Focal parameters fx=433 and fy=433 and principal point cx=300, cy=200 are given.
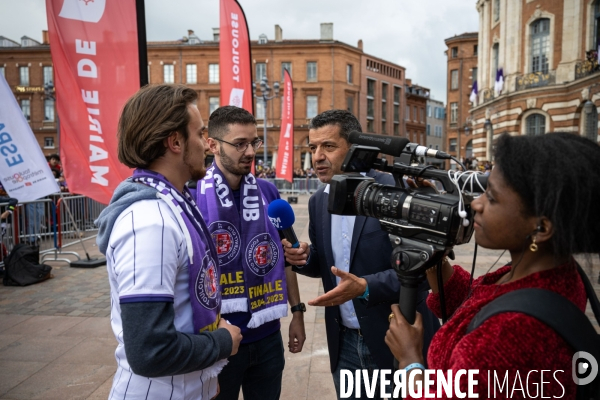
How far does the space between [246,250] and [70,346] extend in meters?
2.96

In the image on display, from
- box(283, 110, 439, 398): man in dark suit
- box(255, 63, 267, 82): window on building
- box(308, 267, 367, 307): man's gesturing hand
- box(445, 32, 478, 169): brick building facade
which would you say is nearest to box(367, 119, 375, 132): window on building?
box(445, 32, 478, 169): brick building facade

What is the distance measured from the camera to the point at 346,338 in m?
2.30

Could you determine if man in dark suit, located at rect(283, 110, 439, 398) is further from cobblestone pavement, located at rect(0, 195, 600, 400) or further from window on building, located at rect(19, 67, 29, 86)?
window on building, located at rect(19, 67, 29, 86)

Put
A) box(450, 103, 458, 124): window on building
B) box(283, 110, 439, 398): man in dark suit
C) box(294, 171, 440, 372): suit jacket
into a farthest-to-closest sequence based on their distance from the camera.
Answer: box(450, 103, 458, 124): window on building < box(283, 110, 439, 398): man in dark suit < box(294, 171, 440, 372): suit jacket

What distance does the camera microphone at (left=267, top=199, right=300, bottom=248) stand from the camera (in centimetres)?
225

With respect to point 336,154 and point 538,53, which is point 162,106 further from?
point 538,53

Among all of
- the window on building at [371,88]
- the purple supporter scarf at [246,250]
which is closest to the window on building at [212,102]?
the window on building at [371,88]

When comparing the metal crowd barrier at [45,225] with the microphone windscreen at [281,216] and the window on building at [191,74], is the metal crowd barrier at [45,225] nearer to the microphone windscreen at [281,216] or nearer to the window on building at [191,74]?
the microphone windscreen at [281,216]

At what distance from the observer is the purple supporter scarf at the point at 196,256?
1.45 m

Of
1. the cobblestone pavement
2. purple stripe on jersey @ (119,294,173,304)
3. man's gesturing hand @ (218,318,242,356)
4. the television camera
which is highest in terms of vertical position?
the television camera

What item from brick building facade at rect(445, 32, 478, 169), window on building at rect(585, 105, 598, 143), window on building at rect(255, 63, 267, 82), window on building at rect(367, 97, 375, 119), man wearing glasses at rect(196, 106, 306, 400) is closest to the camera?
man wearing glasses at rect(196, 106, 306, 400)

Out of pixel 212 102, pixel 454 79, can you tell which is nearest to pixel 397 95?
pixel 454 79

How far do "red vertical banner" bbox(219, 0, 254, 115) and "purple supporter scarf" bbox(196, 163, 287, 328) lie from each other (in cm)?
504

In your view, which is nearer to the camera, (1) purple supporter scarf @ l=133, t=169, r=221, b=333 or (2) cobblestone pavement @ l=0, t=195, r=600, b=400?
(1) purple supporter scarf @ l=133, t=169, r=221, b=333
